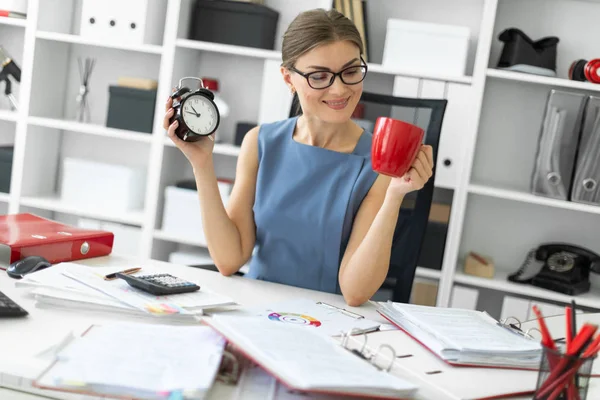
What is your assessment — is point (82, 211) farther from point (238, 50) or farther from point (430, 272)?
point (430, 272)

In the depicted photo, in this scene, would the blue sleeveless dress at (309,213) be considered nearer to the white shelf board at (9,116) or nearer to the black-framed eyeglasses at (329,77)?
the black-framed eyeglasses at (329,77)

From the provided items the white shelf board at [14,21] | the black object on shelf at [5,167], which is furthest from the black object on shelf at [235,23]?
the black object on shelf at [5,167]

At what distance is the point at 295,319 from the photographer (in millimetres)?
1289

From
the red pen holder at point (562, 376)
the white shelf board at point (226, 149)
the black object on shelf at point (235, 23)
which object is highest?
the black object on shelf at point (235, 23)

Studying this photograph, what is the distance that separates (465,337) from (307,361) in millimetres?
369

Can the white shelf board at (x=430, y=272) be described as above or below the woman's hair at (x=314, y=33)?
below

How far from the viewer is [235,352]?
1059 mm

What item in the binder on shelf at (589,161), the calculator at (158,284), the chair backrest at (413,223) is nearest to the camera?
the calculator at (158,284)

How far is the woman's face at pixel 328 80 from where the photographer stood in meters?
1.63

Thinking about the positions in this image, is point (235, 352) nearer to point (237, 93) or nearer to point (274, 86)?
point (274, 86)

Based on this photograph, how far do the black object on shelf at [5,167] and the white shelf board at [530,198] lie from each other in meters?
2.05

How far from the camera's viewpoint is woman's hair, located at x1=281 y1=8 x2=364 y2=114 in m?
1.64

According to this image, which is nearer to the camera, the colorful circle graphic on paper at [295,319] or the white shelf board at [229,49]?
the colorful circle graphic on paper at [295,319]

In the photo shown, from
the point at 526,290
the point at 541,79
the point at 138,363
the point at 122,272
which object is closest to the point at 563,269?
the point at 526,290
